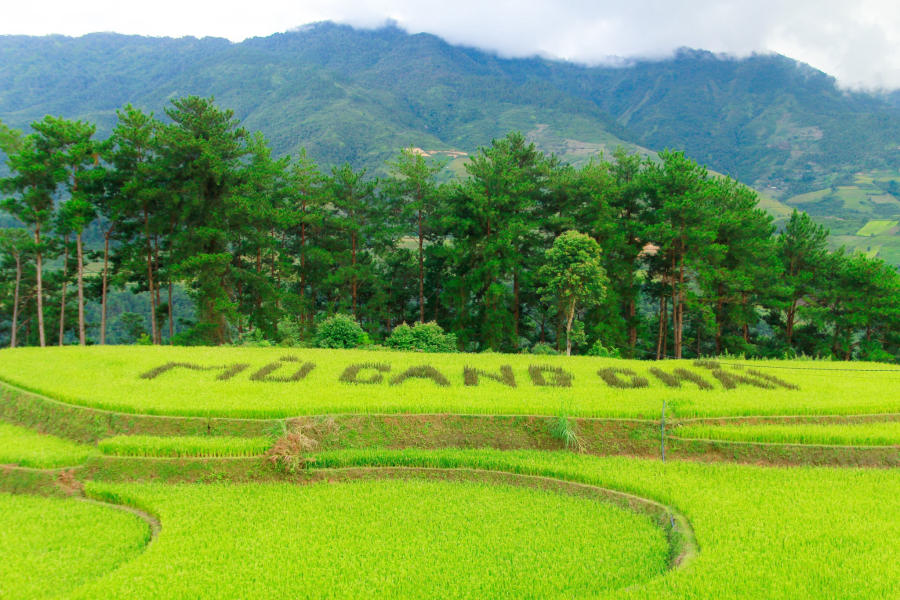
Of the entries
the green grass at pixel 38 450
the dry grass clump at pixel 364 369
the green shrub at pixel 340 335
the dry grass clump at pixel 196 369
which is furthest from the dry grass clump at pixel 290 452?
the green shrub at pixel 340 335

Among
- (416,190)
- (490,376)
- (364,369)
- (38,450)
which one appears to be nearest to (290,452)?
(38,450)

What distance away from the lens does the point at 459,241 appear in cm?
2833

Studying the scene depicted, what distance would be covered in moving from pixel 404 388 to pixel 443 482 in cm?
380

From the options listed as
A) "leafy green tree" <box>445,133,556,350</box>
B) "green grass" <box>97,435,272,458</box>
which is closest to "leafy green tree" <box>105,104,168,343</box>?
"leafy green tree" <box>445,133,556,350</box>

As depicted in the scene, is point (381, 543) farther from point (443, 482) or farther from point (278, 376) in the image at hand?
point (278, 376)

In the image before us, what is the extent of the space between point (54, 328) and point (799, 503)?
155 feet

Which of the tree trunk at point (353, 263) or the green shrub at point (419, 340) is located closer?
the green shrub at point (419, 340)

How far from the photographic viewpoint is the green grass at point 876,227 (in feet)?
424

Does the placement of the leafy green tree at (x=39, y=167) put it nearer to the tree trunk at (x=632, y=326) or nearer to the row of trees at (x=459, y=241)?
→ the row of trees at (x=459, y=241)

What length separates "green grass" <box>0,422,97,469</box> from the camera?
31.6ft

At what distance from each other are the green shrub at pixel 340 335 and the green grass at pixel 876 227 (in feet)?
509

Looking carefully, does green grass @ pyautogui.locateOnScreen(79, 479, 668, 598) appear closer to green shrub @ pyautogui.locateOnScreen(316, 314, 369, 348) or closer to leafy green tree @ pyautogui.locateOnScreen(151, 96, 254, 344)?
green shrub @ pyautogui.locateOnScreen(316, 314, 369, 348)

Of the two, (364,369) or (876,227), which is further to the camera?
(876,227)

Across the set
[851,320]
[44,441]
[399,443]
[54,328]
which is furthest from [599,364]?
[54,328]
